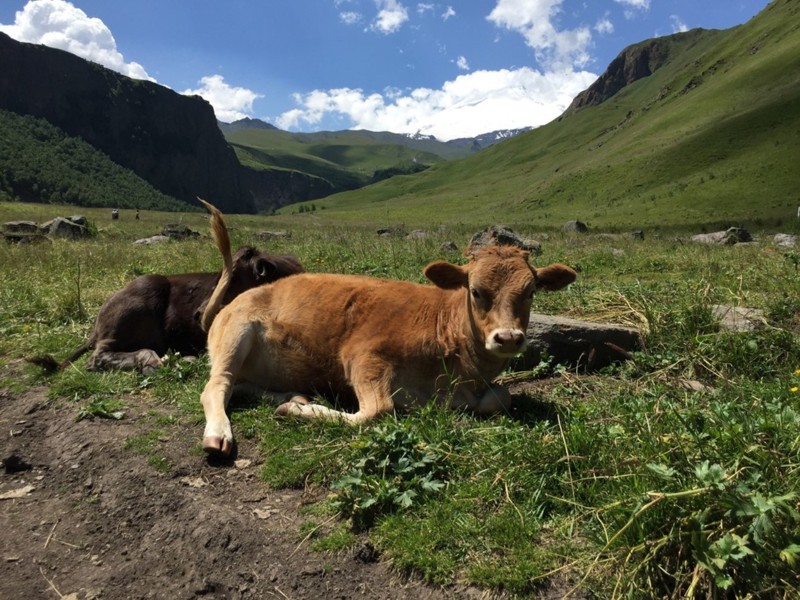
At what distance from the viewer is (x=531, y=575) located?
11.3ft

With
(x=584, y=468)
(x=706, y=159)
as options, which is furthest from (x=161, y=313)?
(x=706, y=159)

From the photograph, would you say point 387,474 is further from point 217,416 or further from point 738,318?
point 738,318

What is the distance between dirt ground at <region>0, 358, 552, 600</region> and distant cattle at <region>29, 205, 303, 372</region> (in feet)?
8.04

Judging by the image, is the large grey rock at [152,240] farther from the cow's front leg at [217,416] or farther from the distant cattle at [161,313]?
the cow's front leg at [217,416]

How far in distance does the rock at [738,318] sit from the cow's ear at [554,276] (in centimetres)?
272

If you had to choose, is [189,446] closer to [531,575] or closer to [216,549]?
[216,549]

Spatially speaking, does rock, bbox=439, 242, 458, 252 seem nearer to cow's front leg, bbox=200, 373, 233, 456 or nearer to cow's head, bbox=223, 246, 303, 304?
cow's head, bbox=223, 246, 303, 304

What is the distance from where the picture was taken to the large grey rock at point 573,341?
7195 mm

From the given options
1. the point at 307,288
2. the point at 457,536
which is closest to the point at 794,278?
the point at 307,288

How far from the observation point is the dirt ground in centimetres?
373

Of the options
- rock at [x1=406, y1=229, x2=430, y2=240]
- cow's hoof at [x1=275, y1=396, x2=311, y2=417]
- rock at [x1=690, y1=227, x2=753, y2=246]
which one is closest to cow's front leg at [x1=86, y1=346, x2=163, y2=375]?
cow's hoof at [x1=275, y1=396, x2=311, y2=417]

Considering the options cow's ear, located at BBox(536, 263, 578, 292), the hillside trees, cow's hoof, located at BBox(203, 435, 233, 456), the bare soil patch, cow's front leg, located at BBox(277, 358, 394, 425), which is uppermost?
the hillside trees

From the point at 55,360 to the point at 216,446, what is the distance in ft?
14.5

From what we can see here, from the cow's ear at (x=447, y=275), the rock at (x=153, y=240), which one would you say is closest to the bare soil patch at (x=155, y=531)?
the cow's ear at (x=447, y=275)
